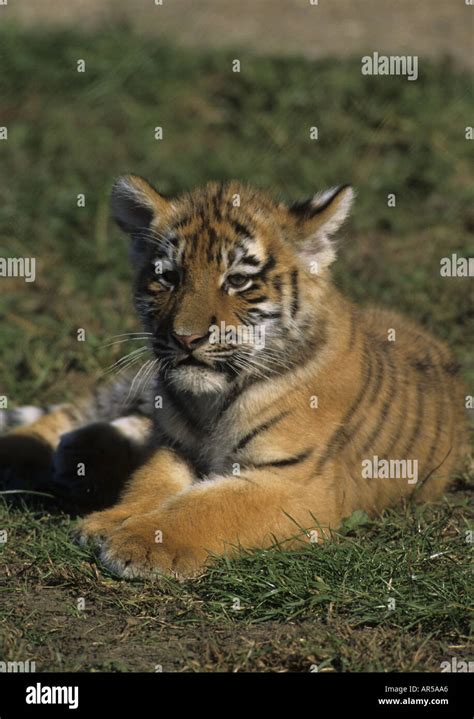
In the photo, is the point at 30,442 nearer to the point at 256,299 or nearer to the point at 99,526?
the point at 99,526

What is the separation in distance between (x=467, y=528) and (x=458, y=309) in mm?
2813

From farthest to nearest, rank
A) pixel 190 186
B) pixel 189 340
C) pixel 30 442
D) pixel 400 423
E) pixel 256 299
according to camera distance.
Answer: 1. pixel 190 186
2. pixel 30 442
3. pixel 400 423
4. pixel 256 299
5. pixel 189 340

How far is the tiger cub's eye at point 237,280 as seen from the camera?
191 inches

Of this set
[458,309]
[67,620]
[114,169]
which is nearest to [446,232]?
[458,309]

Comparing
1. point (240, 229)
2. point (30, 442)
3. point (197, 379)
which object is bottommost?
point (30, 442)

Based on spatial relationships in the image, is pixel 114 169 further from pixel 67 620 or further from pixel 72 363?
pixel 67 620

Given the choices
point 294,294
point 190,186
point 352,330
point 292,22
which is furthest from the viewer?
point 292,22

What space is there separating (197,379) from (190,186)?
435 centimetres

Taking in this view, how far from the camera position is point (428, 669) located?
150 inches

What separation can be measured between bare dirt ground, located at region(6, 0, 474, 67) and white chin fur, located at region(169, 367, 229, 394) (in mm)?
6401

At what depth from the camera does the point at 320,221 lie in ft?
16.5

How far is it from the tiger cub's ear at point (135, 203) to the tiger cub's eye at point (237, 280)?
53 cm

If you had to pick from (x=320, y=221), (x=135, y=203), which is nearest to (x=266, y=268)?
(x=320, y=221)
